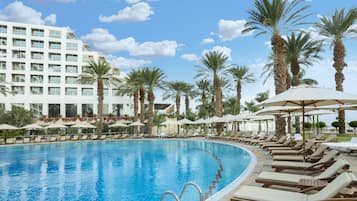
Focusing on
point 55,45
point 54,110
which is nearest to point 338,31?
point 54,110

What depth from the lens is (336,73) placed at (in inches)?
1078

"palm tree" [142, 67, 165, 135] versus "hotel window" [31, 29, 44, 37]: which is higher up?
"hotel window" [31, 29, 44, 37]

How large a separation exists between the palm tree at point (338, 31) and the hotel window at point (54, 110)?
4377 cm

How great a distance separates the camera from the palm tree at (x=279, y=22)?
21.0 m

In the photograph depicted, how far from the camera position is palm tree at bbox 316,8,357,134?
86.9 feet

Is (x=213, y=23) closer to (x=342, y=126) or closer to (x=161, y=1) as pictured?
(x=161, y=1)

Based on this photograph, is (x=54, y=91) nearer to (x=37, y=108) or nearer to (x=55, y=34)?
(x=37, y=108)

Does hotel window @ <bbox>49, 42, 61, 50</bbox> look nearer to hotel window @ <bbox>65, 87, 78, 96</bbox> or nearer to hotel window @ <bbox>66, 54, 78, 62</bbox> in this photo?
hotel window @ <bbox>66, 54, 78, 62</bbox>

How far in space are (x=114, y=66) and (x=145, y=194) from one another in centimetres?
5737

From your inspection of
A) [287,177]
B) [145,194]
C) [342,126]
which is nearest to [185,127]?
[342,126]

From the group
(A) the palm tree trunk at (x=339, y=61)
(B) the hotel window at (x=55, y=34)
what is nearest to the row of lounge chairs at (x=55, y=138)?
(A) the palm tree trunk at (x=339, y=61)

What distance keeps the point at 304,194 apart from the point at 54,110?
54.7 m

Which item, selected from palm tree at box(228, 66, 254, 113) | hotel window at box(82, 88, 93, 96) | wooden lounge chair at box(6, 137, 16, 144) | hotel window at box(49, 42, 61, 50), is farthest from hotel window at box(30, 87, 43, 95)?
palm tree at box(228, 66, 254, 113)

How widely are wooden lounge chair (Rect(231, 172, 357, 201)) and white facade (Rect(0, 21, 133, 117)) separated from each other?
5340 cm
